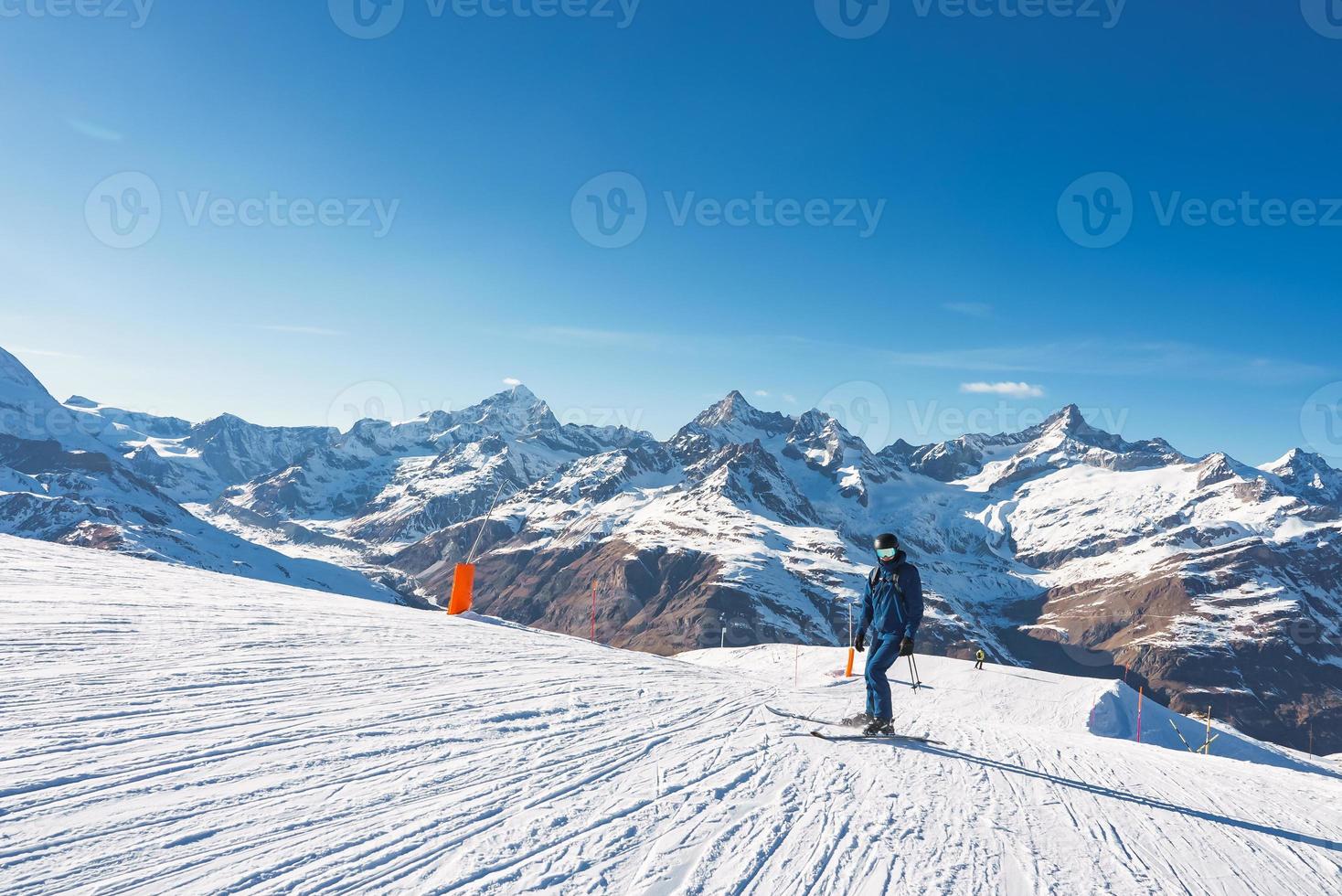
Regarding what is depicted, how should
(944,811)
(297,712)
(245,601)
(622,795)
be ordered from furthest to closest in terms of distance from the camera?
(245,601), (297,712), (944,811), (622,795)

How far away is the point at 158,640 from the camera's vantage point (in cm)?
955

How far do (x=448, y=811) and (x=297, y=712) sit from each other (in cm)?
307

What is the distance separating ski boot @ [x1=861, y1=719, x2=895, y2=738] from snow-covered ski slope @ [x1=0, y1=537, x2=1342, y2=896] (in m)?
0.36

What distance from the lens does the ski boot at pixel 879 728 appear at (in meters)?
8.72

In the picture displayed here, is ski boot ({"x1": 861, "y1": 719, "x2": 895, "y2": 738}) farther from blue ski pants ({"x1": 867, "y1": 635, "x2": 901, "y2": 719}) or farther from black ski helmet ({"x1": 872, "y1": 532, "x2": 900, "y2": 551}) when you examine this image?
black ski helmet ({"x1": 872, "y1": 532, "x2": 900, "y2": 551})

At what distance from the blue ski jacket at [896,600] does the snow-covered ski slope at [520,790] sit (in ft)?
4.85

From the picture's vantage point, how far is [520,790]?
5.64 meters

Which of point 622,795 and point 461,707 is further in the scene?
point 461,707

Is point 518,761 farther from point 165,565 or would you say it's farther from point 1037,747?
point 165,565

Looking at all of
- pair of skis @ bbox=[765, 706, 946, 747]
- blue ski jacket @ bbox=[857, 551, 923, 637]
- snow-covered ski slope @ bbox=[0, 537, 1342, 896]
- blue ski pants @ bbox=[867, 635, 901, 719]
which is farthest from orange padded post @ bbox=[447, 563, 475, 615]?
blue ski jacket @ bbox=[857, 551, 923, 637]

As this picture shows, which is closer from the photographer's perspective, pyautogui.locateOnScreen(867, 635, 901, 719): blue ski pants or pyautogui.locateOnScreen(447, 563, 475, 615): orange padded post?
pyautogui.locateOnScreen(867, 635, 901, 719): blue ski pants

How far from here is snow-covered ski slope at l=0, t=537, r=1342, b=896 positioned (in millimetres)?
4312

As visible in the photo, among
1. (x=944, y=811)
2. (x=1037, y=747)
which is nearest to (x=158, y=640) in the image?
(x=944, y=811)

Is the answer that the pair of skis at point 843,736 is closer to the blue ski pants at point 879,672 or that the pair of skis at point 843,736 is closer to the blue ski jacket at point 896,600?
the blue ski pants at point 879,672
